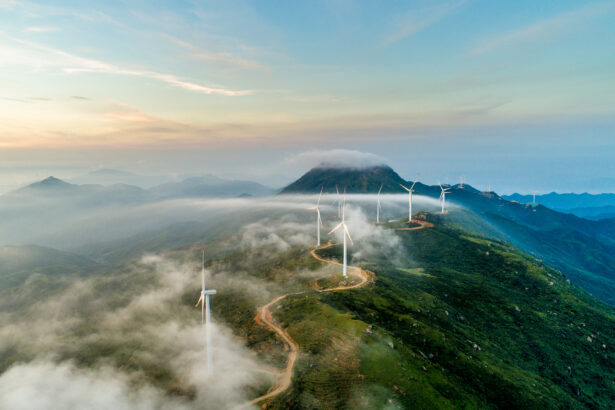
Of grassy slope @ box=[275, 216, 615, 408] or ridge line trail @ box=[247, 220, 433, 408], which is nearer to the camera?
grassy slope @ box=[275, 216, 615, 408]

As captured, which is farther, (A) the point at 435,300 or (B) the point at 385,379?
(A) the point at 435,300

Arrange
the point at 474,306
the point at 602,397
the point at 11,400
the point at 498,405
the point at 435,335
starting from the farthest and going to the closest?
1. the point at 474,306
2. the point at 11,400
3. the point at 602,397
4. the point at 435,335
5. the point at 498,405

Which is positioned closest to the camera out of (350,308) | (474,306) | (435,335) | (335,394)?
(335,394)

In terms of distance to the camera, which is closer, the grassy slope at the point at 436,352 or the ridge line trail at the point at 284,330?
the grassy slope at the point at 436,352

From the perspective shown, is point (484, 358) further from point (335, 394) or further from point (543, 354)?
point (335, 394)

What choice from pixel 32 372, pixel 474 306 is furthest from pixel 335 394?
pixel 32 372

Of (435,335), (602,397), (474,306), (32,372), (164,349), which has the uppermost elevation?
(435,335)

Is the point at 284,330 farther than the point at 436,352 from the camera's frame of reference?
Yes

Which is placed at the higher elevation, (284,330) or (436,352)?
(284,330)
